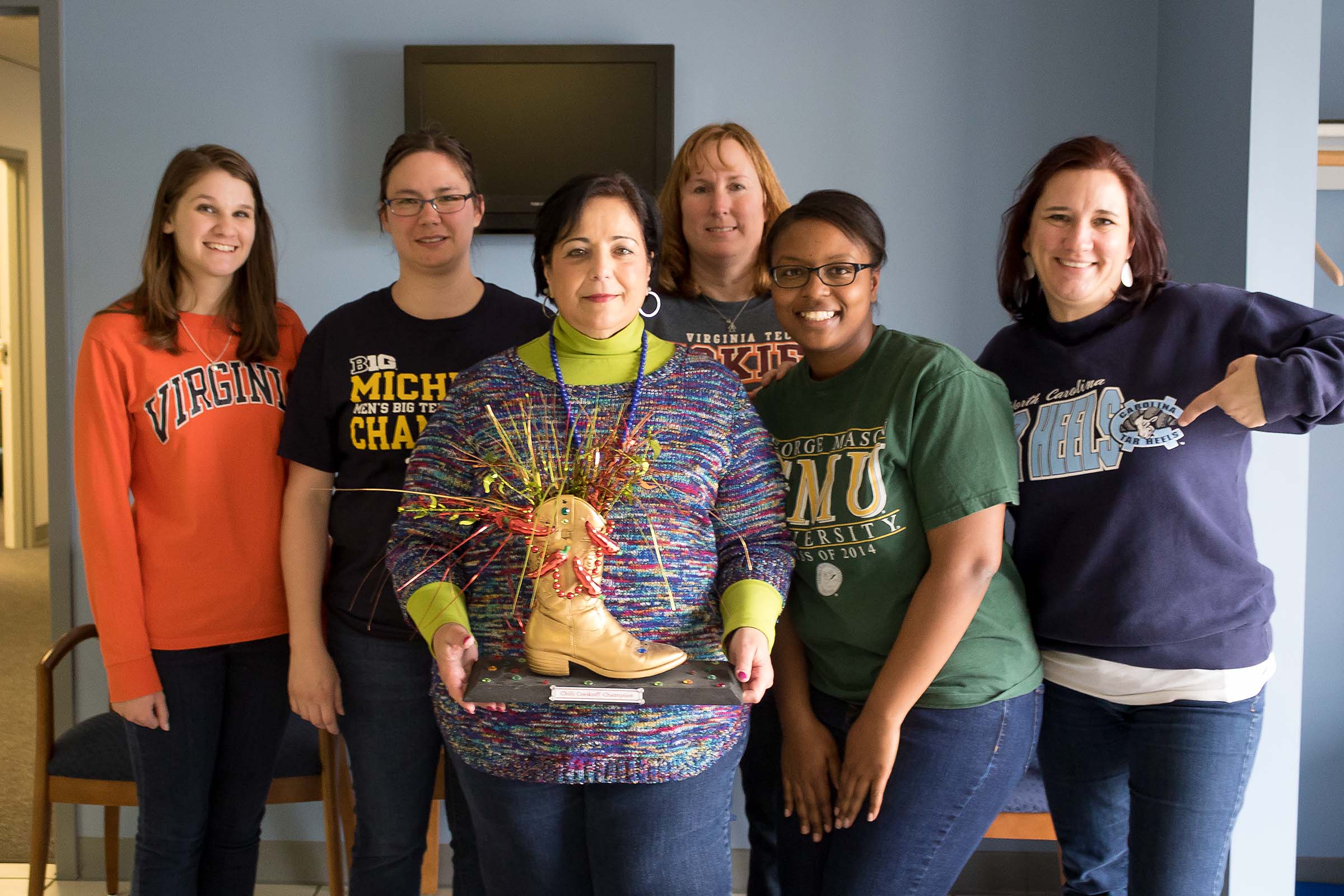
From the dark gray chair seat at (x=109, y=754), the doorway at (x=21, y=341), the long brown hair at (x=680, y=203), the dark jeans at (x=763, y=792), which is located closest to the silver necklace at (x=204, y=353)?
the long brown hair at (x=680, y=203)

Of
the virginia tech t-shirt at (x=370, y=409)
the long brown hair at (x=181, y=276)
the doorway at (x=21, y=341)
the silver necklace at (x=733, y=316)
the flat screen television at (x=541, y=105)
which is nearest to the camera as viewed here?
the virginia tech t-shirt at (x=370, y=409)

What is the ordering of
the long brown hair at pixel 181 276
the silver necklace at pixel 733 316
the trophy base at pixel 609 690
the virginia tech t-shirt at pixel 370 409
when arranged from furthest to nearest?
the silver necklace at pixel 733 316
the long brown hair at pixel 181 276
the virginia tech t-shirt at pixel 370 409
the trophy base at pixel 609 690

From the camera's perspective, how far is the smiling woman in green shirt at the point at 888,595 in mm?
1452

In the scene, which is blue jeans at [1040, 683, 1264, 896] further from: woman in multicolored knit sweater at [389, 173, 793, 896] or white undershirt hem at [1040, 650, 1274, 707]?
woman in multicolored knit sweater at [389, 173, 793, 896]

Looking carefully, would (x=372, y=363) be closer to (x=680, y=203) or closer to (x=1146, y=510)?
(x=680, y=203)

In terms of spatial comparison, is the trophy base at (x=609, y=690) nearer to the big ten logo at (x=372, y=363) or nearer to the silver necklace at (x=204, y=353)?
the big ten logo at (x=372, y=363)

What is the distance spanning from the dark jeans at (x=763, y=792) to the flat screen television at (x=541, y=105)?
1639 millimetres

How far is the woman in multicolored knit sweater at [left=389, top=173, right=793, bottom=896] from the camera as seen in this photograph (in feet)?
4.37

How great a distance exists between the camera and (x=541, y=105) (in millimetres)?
2836

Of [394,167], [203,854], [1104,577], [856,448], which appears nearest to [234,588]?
[203,854]

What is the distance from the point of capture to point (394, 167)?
1835 mm

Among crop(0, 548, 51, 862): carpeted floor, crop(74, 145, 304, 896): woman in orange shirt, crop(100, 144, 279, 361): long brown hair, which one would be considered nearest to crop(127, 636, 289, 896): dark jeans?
crop(74, 145, 304, 896): woman in orange shirt

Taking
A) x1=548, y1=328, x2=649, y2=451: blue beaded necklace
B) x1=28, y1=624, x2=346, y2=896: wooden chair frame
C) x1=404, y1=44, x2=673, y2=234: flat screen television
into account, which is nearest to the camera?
x1=548, y1=328, x2=649, y2=451: blue beaded necklace

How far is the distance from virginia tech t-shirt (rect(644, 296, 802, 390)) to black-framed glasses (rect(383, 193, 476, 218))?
0.45 metres
